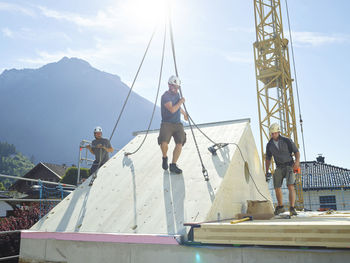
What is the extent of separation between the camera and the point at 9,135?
196 meters

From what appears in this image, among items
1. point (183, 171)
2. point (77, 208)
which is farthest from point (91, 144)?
point (183, 171)

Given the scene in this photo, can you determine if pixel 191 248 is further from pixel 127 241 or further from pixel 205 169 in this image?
pixel 205 169

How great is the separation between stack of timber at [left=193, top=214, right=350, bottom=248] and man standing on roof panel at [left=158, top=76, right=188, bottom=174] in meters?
1.99

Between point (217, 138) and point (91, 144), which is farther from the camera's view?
point (91, 144)

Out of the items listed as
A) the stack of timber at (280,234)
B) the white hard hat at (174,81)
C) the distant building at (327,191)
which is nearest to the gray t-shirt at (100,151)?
the white hard hat at (174,81)

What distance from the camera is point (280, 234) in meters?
3.23

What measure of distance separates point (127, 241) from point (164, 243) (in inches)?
22.5

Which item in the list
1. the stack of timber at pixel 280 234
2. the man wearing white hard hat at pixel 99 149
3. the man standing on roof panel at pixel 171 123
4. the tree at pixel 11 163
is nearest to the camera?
the stack of timber at pixel 280 234

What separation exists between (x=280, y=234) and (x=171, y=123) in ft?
9.86

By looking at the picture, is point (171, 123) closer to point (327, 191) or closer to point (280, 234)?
point (280, 234)

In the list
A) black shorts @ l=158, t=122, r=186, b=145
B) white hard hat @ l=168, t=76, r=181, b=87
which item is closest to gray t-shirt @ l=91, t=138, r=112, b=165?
black shorts @ l=158, t=122, r=186, b=145

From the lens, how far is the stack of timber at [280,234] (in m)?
3.01

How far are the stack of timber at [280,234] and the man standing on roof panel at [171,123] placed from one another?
1.99m

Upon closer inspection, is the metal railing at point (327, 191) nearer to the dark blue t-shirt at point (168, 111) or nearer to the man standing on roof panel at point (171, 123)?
the man standing on roof panel at point (171, 123)
